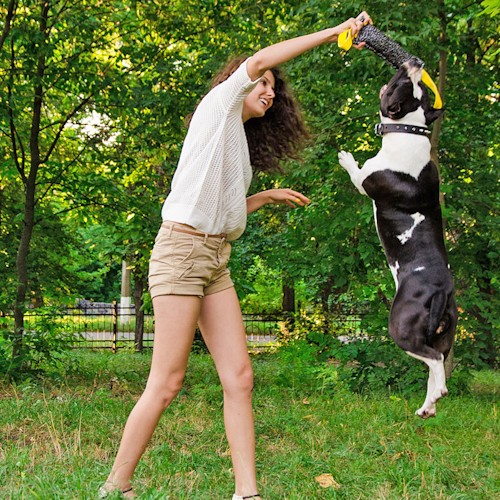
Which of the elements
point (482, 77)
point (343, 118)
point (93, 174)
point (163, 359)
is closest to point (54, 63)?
point (93, 174)

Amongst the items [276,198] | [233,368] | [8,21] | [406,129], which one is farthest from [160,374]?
[8,21]

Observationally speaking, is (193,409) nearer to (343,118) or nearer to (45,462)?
(45,462)

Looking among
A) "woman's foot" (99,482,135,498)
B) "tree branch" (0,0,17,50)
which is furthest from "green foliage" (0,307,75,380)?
"woman's foot" (99,482,135,498)

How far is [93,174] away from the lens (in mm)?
7867

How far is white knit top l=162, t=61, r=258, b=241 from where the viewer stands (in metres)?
3.02

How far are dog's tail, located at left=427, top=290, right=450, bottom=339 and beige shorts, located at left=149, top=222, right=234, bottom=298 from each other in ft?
3.90

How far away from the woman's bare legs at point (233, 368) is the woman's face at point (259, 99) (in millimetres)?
880

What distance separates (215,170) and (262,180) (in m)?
4.58

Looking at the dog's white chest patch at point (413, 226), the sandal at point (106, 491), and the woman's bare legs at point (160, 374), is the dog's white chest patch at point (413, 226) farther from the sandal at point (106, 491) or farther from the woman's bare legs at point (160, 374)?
the sandal at point (106, 491)

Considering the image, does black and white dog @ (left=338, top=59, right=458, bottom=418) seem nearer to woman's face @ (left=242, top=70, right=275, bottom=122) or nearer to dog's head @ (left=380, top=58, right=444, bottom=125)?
dog's head @ (left=380, top=58, right=444, bottom=125)

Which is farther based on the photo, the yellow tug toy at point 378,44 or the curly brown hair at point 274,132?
the curly brown hair at point 274,132

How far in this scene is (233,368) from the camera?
321 centimetres

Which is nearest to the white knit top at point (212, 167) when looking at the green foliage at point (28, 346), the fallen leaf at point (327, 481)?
the fallen leaf at point (327, 481)

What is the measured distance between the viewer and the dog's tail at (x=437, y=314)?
219 centimetres
